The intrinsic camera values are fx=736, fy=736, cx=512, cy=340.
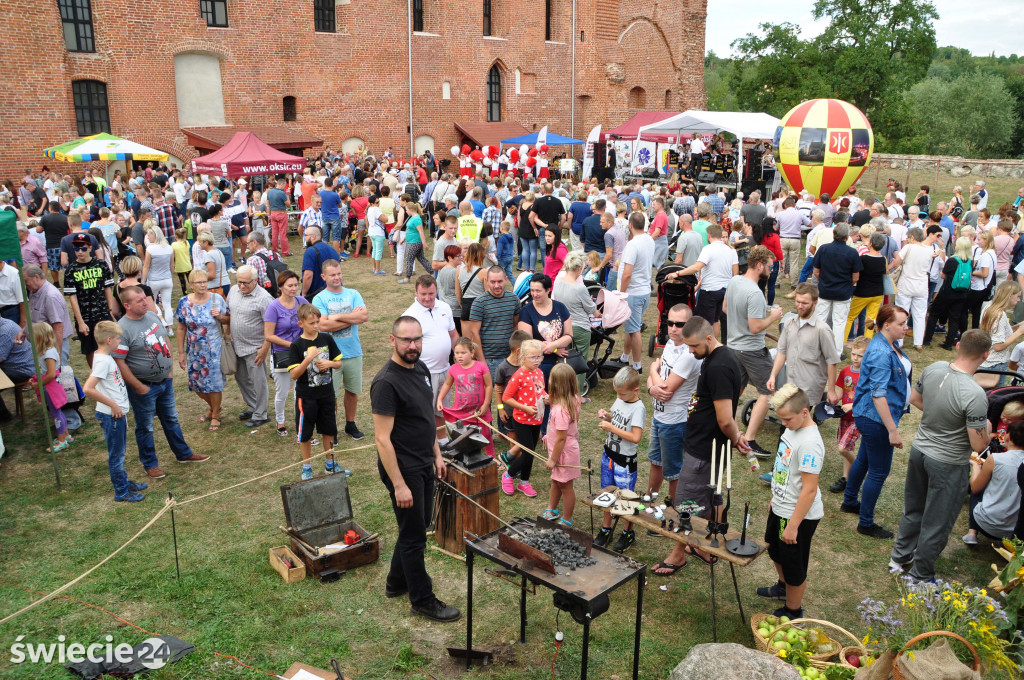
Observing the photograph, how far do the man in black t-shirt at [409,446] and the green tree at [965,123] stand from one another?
45.0 m

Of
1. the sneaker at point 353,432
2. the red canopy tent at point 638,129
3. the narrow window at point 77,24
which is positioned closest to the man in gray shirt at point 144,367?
the sneaker at point 353,432

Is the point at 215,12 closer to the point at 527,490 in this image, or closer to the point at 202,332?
the point at 202,332

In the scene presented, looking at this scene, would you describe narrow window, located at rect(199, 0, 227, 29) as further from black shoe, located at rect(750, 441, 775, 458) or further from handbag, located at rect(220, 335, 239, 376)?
black shoe, located at rect(750, 441, 775, 458)

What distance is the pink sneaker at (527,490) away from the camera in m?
6.56

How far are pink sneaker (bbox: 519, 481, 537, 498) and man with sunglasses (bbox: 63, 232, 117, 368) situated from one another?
18.8ft

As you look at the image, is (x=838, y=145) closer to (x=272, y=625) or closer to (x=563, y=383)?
(x=563, y=383)

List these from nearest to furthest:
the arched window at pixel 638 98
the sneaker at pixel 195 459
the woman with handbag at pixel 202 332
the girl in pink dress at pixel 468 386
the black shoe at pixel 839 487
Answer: the girl in pink dress at pixel 468 386, the black shoe at pixel 839 487, the sneaker at pixel 195 459, the woman with handbag at pixel 202 332, the arched window at pixel 638 98

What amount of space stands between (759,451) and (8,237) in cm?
743

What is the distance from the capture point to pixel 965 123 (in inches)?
1730

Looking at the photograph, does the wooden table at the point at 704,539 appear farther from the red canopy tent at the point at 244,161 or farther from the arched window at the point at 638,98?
the arched window at the point at 638,98

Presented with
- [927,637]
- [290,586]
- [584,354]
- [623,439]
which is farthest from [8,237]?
[927,637]

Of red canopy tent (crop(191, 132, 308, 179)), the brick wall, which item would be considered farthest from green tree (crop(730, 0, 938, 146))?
red canopy tent (crop(191, 132, 308, 179))

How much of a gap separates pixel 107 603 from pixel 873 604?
4.93 metres

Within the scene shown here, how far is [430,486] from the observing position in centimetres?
498
